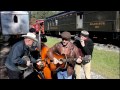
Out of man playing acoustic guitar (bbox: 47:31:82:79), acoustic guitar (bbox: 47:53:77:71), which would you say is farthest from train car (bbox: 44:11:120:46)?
man playing acoustic guitar (bbox: 47:31:82:79)

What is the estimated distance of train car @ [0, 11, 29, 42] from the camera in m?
21.2

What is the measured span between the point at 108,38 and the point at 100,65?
9.50 m

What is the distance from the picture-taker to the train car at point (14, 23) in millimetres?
21234

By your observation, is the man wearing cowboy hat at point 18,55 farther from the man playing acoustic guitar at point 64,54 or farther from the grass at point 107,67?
the grass at point 107,67

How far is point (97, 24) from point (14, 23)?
7.00 meters

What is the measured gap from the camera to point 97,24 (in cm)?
1858

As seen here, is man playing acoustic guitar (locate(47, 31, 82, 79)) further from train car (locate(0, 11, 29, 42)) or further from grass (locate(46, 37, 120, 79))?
train car (locate(0, 11, 29, 42))

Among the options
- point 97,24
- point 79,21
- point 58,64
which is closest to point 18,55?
point 58,64

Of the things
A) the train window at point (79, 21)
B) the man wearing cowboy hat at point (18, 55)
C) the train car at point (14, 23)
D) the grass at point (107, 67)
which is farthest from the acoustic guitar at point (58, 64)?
the train window at point (79, 21)

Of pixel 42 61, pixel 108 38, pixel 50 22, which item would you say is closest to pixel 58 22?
pixel 50 22

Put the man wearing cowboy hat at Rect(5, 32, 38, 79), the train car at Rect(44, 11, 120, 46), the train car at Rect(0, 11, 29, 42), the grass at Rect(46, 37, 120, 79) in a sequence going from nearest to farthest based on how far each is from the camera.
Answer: the man wearing cowboy hat at Rect(5, 32, 38, 79) → the grass at Rect(46, 37, 120, 79) → the train car at Rect(44, 11, 120, 46) → the train car at Rect(0, 11, 29, 42)

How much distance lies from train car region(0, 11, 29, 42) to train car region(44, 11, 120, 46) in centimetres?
383
